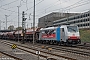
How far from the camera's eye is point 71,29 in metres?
33.3

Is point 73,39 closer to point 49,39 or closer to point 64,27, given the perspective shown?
point 64,27

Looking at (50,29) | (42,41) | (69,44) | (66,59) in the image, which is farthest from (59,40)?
(66,59)

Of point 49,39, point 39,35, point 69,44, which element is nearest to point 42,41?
point 39,35

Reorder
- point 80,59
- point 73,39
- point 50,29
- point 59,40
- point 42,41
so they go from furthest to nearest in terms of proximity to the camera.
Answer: point 42,41
point 50,29
point 59,40
point 73,39
point 80,59

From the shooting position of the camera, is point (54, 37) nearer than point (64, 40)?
No

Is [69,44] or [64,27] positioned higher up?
[64,27]

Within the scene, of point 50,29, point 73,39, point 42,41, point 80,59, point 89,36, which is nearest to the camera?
point 80,59

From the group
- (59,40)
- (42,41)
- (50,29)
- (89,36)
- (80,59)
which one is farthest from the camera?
(89,36)

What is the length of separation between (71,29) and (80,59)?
51.2 feet

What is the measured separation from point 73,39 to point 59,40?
3.06 meters

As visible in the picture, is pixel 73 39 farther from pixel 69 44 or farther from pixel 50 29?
pixel 50 29

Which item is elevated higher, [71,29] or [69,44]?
[71,29]

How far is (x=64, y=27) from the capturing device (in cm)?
3325

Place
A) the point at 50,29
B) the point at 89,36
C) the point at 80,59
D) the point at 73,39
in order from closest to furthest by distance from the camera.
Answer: the point at 80,59 → the point at 73,39 → the point at 50,29 → the point at 89,36
